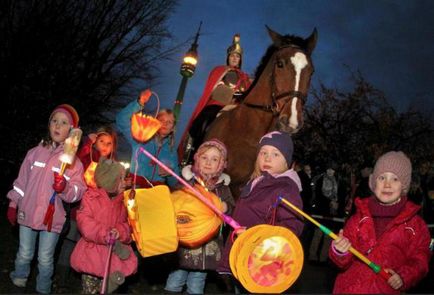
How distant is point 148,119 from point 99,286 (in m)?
1.79

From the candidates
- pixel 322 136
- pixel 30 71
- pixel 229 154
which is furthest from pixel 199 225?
pixel 322 136

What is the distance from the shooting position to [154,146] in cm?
613

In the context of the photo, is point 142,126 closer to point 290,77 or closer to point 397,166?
point 290,77

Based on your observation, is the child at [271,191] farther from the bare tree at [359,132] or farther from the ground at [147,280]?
the bare tree at [359,132]

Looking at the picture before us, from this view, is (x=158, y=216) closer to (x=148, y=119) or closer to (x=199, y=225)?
(x=199, y=225)

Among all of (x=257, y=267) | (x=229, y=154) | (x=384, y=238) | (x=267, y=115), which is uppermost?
(x=267, y=115)

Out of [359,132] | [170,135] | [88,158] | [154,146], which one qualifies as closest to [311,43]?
[170,135]

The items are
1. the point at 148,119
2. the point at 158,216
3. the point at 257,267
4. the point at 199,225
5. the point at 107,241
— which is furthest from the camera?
the point at 148,119

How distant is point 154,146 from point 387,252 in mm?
3564

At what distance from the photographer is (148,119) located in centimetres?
502

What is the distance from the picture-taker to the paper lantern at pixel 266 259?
269cm

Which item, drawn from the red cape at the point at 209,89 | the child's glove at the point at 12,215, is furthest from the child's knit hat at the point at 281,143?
the red cape at the point at 209,89

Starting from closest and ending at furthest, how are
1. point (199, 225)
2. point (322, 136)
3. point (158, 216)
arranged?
point (158, 216)
point (199, 225)
point (322, 136)

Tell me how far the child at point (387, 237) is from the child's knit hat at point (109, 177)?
220cm
